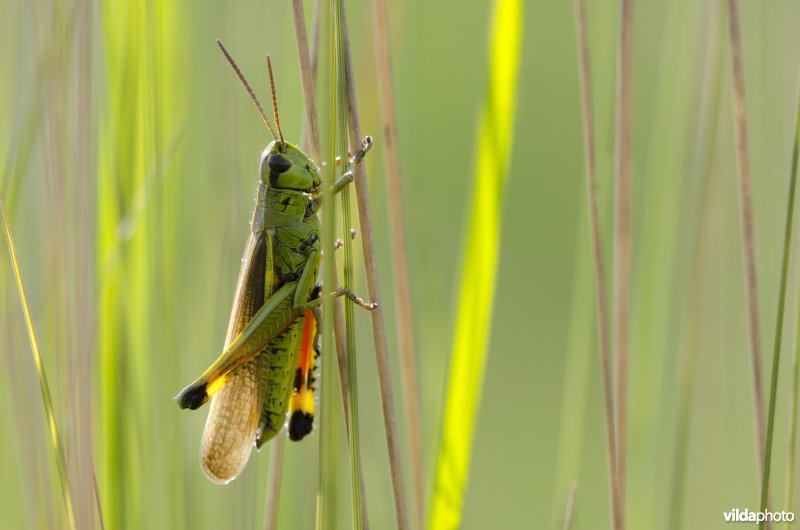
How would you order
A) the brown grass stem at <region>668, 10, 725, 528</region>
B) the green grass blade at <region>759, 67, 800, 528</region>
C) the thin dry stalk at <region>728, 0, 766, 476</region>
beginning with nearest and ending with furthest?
the green grass blade at <region>759, 67, 800, 528</region> → the thin dry stalk at <region>728, 0, 766, 476</region> → the brown grass stem at <region>668, 10, 725, 528</region>

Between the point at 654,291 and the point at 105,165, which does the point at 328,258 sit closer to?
the point at 105,165

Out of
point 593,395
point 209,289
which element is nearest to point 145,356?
point 209,289

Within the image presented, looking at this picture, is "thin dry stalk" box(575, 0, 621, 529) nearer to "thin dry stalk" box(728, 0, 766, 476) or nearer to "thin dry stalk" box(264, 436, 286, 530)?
"thin dry stalk" box(728, 0, 766, 476)

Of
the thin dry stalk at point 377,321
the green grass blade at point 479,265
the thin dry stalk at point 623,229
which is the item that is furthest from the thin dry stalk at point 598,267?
the thin dry stalk at point 377,321

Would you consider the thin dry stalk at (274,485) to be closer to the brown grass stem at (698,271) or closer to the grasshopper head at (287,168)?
the grasshopper head at (287,168)

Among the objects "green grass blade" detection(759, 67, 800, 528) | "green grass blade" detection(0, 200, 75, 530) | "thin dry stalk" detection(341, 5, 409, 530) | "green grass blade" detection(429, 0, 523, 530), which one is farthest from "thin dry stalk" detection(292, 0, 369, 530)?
"green grass blade" detection(759, 67, 800, 528)

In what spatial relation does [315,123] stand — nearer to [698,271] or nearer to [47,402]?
[47,402]
